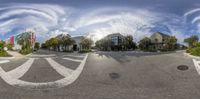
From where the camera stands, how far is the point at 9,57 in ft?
17.0

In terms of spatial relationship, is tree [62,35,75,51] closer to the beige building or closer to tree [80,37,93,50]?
tree [80,37,93,50]

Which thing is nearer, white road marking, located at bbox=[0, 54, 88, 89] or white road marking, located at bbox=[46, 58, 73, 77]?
white road marking, located at bbox=[0, 54, 88, 89]

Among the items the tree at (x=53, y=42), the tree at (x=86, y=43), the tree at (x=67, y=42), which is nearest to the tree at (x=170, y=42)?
the tree at (x=86, y=43)

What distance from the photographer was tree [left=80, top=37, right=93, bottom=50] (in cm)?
323

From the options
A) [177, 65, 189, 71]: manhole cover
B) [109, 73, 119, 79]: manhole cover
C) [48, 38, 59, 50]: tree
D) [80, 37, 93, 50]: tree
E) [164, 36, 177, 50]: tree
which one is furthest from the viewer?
[177, 65, 189, 71]: manhole cover

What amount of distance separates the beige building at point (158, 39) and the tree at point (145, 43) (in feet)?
0.22

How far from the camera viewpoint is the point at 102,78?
161 inches

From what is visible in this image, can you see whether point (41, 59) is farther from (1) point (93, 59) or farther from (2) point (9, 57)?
(2) point (9, 57)

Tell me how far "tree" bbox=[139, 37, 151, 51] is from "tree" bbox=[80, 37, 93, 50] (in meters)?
0.85

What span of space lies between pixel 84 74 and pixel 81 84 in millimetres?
342

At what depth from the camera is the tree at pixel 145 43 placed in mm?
2906

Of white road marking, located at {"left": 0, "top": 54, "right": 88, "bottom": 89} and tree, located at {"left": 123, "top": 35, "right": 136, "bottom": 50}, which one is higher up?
tree, located at {"left": 123, "top": 35, "right": 136, "bottom": 50}

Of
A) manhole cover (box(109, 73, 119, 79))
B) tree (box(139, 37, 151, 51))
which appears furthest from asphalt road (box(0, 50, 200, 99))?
tree (box(139, 37, 151, 51))

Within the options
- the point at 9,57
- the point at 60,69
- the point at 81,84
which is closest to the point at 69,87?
the point at 81,84
